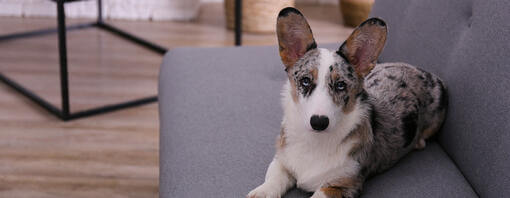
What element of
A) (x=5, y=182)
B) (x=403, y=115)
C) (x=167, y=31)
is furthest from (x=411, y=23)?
(x=167, y=31)

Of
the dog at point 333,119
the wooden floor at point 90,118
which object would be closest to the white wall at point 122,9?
the wooden floor at point 90,118

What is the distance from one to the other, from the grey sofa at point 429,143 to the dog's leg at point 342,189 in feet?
0.13

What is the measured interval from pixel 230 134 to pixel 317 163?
33 centimetres

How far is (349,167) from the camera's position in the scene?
1300mm

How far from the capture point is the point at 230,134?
1589 millimetres

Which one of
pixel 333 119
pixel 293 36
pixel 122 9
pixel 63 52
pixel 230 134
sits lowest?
pixel 122 9

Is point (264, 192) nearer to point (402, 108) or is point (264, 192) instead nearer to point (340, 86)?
point (340, 86)

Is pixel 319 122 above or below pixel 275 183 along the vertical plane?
above

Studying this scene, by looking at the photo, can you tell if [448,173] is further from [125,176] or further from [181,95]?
[125,176]

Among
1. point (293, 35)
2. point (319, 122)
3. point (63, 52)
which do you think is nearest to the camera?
point (319, 122)

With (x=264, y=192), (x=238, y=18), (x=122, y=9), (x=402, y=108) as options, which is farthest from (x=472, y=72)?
(x=122, y=9)

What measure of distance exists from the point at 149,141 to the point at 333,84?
141 cm

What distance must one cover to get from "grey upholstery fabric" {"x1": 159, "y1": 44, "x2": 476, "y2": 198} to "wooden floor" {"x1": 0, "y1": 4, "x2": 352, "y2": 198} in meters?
A: 0.42

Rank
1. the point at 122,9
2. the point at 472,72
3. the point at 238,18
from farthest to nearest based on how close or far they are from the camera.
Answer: the point at 122,9 < the point at 238,18 < the point at 472,72
